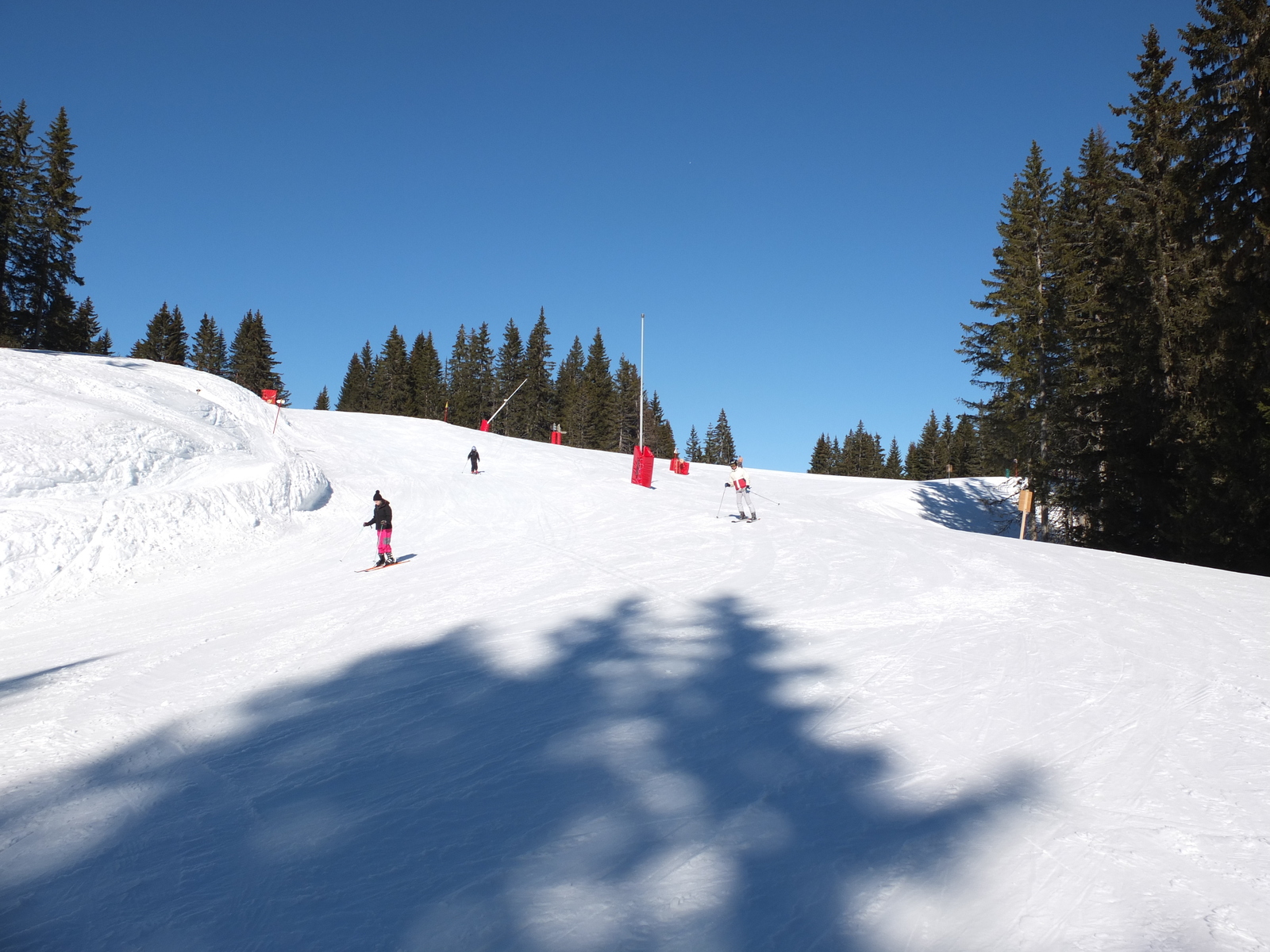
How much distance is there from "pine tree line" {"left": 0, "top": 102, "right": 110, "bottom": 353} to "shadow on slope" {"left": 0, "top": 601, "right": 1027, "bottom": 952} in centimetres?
5302

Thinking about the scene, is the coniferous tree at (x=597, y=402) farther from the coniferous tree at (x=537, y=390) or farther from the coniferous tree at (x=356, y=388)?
the coniferous tree at (x=356, y=388)

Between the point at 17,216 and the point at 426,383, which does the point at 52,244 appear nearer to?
the point at 17,216

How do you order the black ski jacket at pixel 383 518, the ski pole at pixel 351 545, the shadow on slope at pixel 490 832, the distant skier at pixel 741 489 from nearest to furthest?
the shadow on slope at pixel 490 832
the black ski jacket at pixel 383 518
the ski pole at pixel 351 545
the distant skier at pixel 741 489

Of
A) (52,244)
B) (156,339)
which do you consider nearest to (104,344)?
(156,339)

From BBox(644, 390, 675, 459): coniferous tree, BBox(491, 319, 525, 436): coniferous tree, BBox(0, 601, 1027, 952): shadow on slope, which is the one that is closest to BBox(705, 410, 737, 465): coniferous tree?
BBox(644, 390, 675, 459): coniferous tree

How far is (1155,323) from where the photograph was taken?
66.2 ft

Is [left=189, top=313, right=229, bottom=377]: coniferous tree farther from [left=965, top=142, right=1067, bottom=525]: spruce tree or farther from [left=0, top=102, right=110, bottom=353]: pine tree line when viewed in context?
[left=965, top=142, right=1067, bottom=525]: spruce tree

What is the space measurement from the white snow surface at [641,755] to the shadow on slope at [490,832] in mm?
22

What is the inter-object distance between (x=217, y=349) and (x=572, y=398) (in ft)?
165

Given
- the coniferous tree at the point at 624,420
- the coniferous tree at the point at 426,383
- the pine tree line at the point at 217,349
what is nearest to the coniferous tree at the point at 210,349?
the pine tree line at the point at 217,349

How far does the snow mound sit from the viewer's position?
45.4ft

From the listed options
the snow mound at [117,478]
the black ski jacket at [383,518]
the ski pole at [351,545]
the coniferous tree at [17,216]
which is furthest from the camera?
the coniferous tree at [17,216]

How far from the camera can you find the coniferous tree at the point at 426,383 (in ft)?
296

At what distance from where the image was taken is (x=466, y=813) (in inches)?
168
